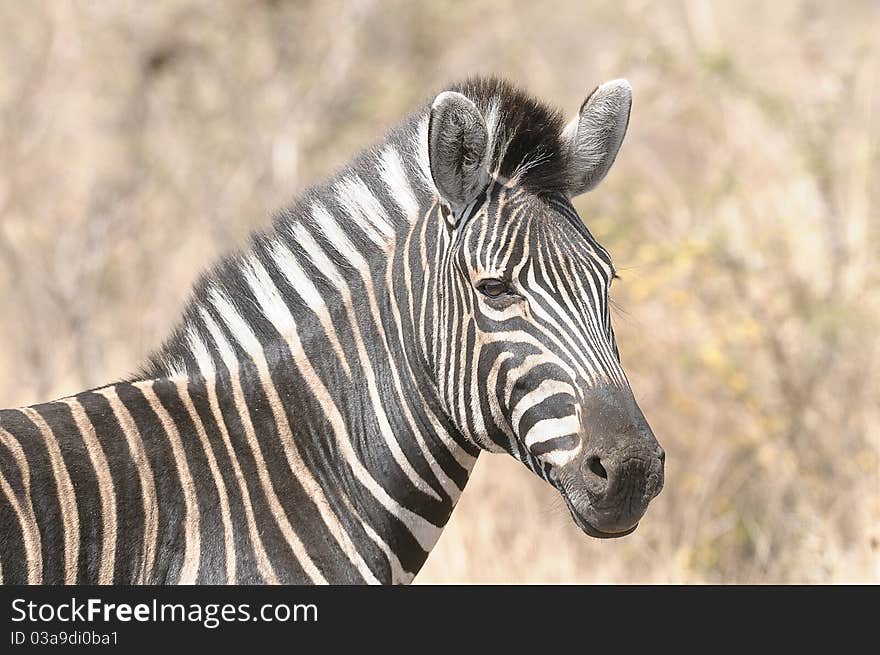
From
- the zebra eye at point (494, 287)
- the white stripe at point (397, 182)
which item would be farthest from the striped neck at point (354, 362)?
the zebra eye at point (494, 287)

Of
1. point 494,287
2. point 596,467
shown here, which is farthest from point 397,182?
point 596,467

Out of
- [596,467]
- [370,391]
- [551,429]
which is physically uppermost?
[370,391]

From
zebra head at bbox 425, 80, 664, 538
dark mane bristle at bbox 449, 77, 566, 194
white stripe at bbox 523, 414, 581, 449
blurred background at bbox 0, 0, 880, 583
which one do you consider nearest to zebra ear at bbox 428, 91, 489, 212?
zebra head at bbox 425, 80, 664, 538

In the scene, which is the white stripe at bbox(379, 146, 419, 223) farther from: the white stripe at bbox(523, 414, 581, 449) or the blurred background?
the blurred background

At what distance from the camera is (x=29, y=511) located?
3.64 m

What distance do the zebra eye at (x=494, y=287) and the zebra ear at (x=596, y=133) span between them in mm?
648

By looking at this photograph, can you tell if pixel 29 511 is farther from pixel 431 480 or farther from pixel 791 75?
pixel 791 75

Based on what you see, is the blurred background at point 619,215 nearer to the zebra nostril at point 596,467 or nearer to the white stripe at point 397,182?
the zebra nostril at point 596,467

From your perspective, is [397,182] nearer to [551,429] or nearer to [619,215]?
[551,429]

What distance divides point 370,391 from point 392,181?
0.87m

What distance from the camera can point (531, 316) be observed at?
3.80m

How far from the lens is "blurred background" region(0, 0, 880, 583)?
9.53 meters

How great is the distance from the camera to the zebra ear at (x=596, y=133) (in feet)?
14.1

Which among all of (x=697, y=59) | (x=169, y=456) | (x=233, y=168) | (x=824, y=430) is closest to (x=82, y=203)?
(x=233, y=168)
